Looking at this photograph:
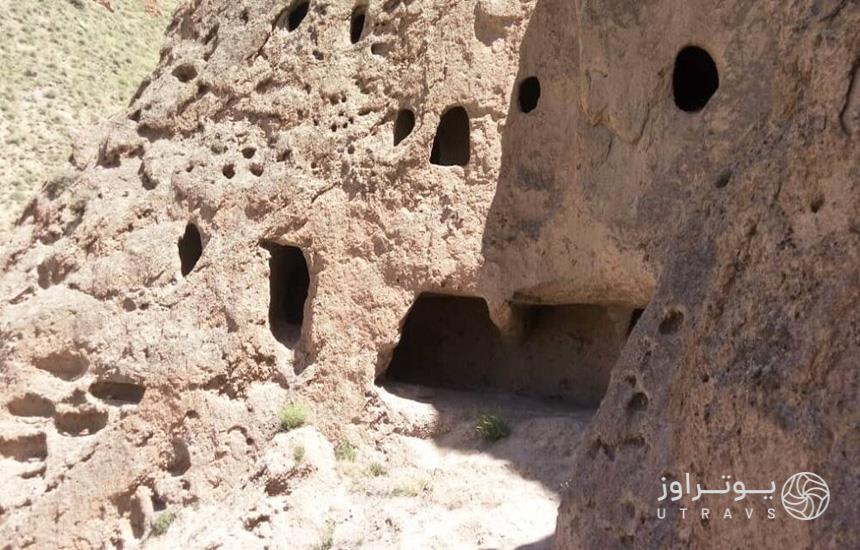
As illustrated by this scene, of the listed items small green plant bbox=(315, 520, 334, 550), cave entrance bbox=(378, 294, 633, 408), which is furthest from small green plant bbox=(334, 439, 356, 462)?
small green plant bbox=(315, 520, 334, 550)

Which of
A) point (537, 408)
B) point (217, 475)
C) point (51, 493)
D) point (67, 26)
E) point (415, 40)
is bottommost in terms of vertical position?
point (51, 493)

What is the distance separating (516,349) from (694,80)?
295cm

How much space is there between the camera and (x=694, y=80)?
734cm

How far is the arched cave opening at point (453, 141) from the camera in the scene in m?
8.95

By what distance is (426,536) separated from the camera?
21.4 feet

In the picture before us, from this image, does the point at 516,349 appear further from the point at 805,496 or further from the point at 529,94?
the point at 805,496

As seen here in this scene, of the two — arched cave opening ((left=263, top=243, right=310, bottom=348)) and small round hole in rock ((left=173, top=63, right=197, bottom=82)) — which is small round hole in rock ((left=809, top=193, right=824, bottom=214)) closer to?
arched cave opening ((left=263, top=243, right=310, bottom=348))

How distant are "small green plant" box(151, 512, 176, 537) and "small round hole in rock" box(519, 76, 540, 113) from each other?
4.58m

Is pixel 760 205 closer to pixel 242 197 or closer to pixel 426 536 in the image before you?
pixel 426 536

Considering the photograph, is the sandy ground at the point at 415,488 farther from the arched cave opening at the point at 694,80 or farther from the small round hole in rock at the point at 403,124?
the arched cave opening at the point at 694,80

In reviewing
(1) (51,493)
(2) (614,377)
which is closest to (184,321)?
(1) (51,493)

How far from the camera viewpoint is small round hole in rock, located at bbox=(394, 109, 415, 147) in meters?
8.69

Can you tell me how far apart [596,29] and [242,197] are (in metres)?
3.67

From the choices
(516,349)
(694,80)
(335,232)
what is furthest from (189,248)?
(694,80)
